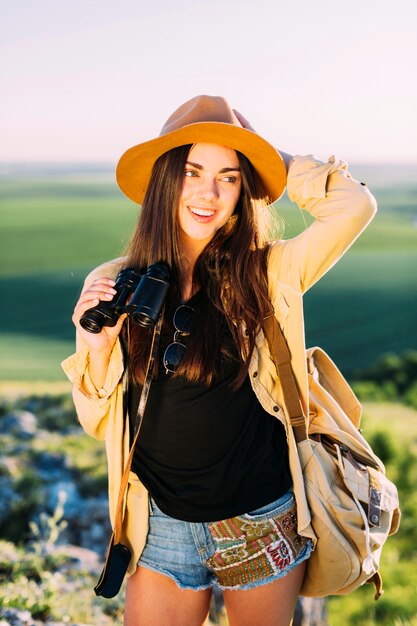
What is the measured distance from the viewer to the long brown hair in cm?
224

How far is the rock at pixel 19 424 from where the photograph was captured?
5.66 meters

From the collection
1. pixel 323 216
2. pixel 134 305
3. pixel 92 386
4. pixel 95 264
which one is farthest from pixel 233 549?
pixel 95 264

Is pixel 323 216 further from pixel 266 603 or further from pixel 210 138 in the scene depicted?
pixel 266 603

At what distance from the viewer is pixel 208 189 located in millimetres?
2316

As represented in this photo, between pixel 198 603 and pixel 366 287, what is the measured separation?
719 centimetres

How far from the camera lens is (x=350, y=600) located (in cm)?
387

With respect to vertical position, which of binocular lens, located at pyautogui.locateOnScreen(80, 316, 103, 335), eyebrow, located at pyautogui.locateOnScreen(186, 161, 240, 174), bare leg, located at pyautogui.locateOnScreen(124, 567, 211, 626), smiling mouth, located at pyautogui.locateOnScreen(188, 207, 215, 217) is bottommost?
bare leg, located at pyautogui.locateOnScreen(124, 567, 211, 626)

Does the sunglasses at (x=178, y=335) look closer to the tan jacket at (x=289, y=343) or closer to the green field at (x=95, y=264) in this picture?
the tan jacket at (x=289, y=343)

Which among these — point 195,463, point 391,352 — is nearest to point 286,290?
point 195,463

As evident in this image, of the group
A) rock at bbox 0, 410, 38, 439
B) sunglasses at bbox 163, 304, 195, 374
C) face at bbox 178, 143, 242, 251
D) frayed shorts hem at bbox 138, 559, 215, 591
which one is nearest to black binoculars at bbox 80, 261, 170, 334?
sunglasses at bbox 163, 304, 195, 374

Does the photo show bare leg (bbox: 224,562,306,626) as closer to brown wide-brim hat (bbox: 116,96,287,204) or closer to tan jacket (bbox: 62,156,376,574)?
tan jacket (bbox: 62,156,376,574)

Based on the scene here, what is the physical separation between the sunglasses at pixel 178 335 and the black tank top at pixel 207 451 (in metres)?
0.03

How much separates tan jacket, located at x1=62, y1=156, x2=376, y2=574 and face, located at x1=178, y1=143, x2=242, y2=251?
231 mm

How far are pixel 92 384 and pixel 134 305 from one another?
1.20 ft
